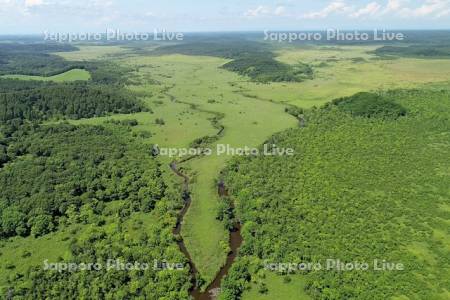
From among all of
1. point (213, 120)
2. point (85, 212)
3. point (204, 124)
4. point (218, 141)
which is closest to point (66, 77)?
point (213, 120)

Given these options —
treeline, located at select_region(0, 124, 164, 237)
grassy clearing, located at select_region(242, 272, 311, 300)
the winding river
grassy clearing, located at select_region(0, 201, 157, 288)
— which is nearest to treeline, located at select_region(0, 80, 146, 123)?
treeline, located at select_region(0, 124, 164, 237)

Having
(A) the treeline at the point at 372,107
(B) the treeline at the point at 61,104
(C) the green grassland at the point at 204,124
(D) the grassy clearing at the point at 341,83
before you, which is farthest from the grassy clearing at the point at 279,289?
(D) the grassy clearing at the point at 341,83

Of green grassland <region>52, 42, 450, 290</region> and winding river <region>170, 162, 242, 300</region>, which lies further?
green grassland <region>52, 42, 450, 290</region>

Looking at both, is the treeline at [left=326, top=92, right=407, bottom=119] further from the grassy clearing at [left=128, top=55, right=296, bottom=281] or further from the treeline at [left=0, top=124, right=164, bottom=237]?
the treeline at [left=0, top=124, right=164, bottom=237]

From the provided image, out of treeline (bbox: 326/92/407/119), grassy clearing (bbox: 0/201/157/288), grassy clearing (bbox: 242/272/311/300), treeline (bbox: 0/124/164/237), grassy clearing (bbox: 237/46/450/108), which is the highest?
grassy clearing (bbox: 237/46/450/108)

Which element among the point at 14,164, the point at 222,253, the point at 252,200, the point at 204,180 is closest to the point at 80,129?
the point at 14,164

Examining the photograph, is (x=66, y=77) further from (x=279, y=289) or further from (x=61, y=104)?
(x=279, y=289)
